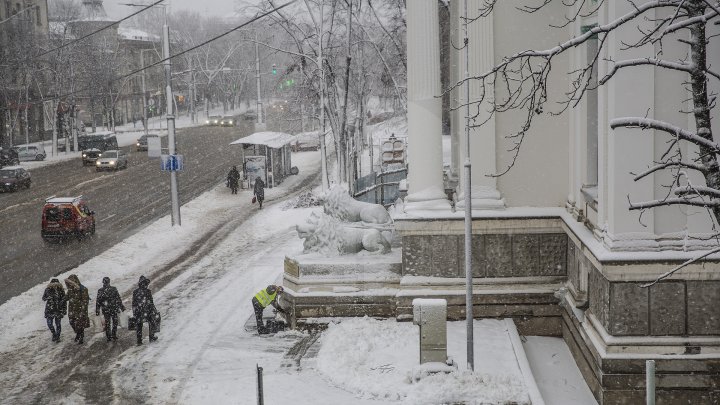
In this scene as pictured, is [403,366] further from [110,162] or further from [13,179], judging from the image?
[110,162]

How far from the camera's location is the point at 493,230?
705 inches

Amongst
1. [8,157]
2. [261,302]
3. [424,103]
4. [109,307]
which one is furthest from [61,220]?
[8,157]

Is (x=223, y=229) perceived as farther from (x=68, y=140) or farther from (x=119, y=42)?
(x=119, y=42)

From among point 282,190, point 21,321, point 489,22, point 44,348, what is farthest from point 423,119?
point 282,190

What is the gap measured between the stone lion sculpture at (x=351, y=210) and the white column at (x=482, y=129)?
2.24 meters


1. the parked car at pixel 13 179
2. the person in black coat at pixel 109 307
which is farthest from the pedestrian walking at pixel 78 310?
the parked car at pixel 13 179

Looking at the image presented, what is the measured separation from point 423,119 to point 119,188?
30.2 m

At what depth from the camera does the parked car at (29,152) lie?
203 ft

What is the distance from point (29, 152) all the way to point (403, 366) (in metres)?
52.8

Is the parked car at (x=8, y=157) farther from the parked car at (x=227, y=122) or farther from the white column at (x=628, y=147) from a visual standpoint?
the white column at (x=628, y=147)

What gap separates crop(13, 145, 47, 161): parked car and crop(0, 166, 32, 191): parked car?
15.1 meters

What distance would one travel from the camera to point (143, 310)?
1811 cm

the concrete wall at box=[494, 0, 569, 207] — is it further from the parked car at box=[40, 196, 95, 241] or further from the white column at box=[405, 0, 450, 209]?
the parked car at box=[40, 196, 95, 241]

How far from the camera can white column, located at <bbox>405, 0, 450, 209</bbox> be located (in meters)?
18.5
